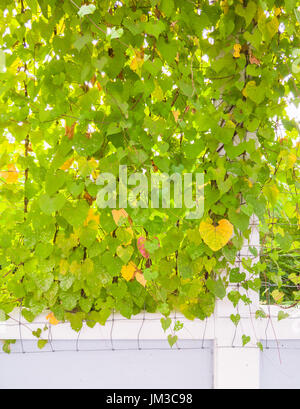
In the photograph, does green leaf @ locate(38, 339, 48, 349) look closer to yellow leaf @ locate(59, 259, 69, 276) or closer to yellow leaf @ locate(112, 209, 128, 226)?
yellow leaf @ locate(59, 259, 69, 276)

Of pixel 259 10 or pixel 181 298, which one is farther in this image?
pixel 181 298

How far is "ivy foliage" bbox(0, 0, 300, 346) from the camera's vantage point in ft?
2.58

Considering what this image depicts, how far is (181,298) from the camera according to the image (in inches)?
36.8

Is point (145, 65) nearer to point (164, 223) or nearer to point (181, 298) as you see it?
point (164, 223)

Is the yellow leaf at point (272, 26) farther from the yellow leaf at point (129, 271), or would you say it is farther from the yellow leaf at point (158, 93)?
the yellow leaf at point (129, 271)

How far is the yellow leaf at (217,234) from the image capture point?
83cm

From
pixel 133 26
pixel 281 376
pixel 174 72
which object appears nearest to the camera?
pixel 133 26

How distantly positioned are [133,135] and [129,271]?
0.34 metres

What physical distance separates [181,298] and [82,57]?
0.65 metres

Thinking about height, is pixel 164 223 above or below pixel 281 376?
above

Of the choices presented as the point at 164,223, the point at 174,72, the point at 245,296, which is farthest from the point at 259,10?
the point at 245,296

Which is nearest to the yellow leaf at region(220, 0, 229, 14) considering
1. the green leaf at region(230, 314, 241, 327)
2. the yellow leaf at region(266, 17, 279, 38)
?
the yellow leaf at region(266, 17, 279, 38)

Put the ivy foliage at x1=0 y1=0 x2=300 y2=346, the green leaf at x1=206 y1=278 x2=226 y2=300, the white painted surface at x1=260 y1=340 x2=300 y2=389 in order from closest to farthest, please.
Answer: the ivy foliage at x1=0 y1=0 x2=300 y2=346 → the green leaf at x1=206 y1=278 x2=226 y2=300 → the white painted surface at x1=260 y1=340 x2=300 y2=389

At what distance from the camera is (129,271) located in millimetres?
886
